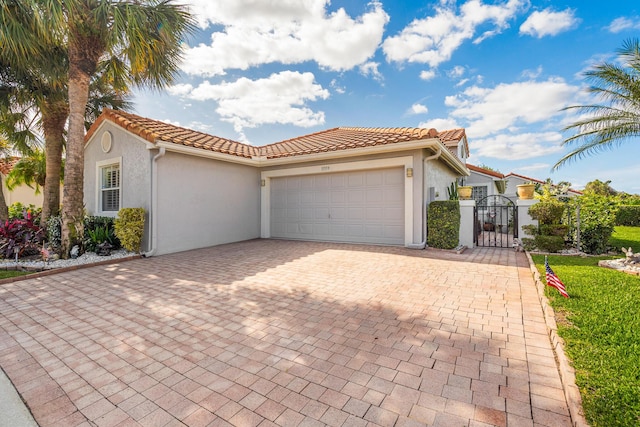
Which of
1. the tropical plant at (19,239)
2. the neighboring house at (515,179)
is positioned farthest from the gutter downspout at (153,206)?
the neighboring house at (515,179)

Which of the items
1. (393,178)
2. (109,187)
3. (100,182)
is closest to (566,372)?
(393,178)

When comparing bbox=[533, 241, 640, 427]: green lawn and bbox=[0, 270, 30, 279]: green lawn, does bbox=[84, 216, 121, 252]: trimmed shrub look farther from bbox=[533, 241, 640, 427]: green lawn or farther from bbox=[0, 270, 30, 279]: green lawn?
bbox=[533, 241, 640, 427]: green lawn

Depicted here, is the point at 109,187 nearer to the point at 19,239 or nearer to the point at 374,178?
the point at 19,239

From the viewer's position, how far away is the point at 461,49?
1143 centimetres

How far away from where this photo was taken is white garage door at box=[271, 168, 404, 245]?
10.4 meters

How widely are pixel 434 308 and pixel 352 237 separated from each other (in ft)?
21.9

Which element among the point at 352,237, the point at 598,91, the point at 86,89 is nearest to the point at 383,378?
the point at 352,237

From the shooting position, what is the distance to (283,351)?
3320mm

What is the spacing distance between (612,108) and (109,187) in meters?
16.3

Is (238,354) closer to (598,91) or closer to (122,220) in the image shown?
(122,220)

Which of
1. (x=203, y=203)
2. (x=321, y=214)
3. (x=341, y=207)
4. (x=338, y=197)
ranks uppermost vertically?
(x=338, y=197)

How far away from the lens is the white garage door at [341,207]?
10391 mm

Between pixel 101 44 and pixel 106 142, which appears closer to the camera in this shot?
pixel 101 44

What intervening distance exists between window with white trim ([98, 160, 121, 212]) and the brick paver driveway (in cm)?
495
